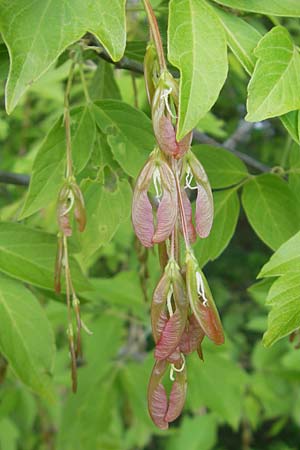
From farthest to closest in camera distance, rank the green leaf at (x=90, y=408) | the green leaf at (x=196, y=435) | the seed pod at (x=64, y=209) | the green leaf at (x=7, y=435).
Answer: the green leaf at (x=196, y=435)
the green leaf at (x=7, y=435)
the green leaf at (x=90, y=408)
the seed pod at (x=64, y=209)

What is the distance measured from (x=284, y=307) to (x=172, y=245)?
0.17 meters

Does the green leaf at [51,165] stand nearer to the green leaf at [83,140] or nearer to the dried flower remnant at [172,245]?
the green leaf at [83,140]

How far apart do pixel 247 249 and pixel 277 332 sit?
4.45 m

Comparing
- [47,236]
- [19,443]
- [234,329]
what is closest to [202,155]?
[47,236]

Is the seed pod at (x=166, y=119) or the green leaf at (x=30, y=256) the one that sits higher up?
the seed pod at (x=166, y=119)

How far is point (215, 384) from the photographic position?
1.62 meters

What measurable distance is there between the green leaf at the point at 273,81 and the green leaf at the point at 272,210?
25cm

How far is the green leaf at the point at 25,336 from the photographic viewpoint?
36.4 inches

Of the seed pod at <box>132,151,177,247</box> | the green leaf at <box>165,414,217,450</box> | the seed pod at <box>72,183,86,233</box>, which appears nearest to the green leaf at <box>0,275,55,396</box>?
the seed pod at <box>72,183,86,233</box>

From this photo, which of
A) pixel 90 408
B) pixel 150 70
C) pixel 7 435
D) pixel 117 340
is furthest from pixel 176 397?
pixel 7 435

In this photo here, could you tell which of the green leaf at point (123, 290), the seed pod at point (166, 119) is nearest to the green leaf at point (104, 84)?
the seed pod at point (166, 119)

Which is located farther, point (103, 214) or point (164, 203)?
point (103, 214)

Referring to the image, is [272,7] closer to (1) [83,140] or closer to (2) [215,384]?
(1) [83,140]

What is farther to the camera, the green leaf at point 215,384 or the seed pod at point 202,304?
the green leaf at point 215,384
